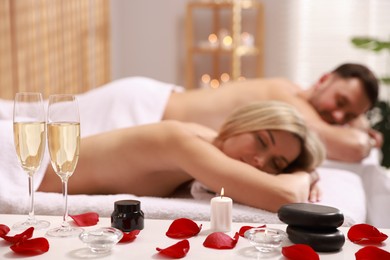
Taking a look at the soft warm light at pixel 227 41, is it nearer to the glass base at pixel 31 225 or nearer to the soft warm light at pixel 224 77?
the soft warm light at pixel 224 77

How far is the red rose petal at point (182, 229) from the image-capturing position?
1.07m

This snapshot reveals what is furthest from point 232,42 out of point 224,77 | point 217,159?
point 217,159

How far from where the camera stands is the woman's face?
1.67 metres

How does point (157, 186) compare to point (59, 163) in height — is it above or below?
below

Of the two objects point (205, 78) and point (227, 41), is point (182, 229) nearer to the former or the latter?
point (227, 41)

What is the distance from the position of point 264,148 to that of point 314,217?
2.20ft

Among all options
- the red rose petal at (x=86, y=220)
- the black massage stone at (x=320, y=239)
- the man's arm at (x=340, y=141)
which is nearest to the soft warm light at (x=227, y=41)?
the man's arm at (x=340, y=141)

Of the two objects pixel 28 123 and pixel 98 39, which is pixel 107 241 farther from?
pixel 98 39

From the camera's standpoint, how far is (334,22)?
4754 millimetres

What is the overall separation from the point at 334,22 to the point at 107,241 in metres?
4.15

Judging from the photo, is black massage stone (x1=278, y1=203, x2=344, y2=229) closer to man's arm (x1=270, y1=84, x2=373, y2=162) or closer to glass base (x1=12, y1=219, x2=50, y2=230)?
glass base (x1=12, y1=219, x2=50, y2=230)

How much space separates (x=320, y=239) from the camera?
997 millimetres

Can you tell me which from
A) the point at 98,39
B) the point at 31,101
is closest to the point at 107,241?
the point at 31,101

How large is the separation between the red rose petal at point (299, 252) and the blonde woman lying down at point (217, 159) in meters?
0.58
